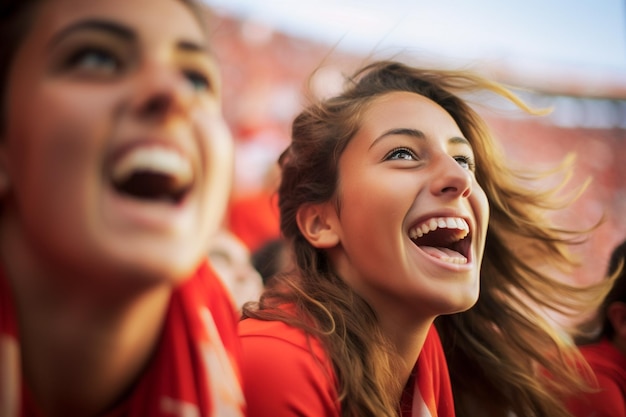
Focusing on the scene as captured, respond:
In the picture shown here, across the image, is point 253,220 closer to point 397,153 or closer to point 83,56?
point 397,153

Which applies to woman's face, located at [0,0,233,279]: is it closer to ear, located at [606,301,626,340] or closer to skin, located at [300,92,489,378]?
skin, located at [300,92,489,378]

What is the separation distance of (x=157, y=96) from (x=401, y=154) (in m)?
0.54

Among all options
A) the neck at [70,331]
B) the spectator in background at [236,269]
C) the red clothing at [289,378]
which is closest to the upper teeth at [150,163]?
the neck at [70,331]

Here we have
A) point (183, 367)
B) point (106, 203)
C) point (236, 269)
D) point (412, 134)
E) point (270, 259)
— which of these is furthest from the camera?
point (270, 259)

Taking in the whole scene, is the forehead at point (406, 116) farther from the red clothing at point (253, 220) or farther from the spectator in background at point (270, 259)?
the red clothing at point (253, 220)

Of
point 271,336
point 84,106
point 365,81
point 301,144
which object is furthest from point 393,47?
point 84,106

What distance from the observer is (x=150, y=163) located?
526 mm

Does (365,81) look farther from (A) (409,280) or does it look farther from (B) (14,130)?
(B) (14,130)

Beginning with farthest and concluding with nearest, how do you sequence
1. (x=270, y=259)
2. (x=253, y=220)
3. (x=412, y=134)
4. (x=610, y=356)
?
(x=253, y=220) → (x=270, y=259) → (x=610, y=356) → (x=412, y=134)

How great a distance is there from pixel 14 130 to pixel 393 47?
80 cm

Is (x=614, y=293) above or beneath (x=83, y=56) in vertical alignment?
beneath

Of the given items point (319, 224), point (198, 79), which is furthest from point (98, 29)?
point (319, 224)

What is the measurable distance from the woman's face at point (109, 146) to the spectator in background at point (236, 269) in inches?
57.1

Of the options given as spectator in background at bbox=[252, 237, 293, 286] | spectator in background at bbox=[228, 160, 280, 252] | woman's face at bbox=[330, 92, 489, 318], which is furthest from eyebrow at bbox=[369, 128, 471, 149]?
→ spectator in background at bbox=[228, 160, 280, 252]
